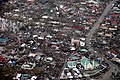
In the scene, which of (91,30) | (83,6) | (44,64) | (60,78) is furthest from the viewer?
(83,6)

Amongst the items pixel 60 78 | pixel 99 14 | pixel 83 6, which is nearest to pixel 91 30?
pixel 99 14

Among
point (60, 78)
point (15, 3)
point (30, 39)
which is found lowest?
point (60, 78)

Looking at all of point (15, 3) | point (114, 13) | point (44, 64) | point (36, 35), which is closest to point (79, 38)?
point (36, 35)

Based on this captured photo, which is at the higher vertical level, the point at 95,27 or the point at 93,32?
the point at 95,27

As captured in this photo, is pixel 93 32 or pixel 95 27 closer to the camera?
pixel 93 32

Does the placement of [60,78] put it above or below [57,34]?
below

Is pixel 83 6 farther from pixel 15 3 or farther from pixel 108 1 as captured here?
pixel 15 3

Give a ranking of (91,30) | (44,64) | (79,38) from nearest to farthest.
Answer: (44,64), (79,38), (91,30)

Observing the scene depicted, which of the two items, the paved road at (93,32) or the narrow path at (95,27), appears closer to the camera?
the paved road at (93,32)

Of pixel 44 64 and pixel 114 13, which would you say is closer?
pixel 44 64

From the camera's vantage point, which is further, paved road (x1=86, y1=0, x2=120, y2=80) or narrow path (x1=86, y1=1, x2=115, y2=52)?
narrow path (x1=86, y1=1, x2=115, y2=52)
